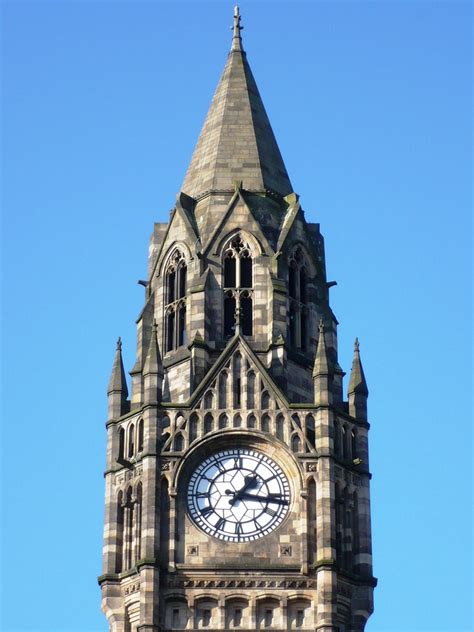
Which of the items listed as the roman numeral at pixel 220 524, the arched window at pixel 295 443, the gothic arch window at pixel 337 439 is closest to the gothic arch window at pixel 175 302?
the arched window at pixel 295 443

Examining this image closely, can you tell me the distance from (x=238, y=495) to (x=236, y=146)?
13.3 m

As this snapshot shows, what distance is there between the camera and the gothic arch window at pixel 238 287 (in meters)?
69.1

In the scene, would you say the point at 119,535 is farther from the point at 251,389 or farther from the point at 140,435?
the point at 251,389

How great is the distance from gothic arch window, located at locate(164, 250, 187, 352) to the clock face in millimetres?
4864

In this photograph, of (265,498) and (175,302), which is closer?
(265,498)

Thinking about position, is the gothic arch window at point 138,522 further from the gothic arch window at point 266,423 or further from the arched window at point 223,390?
the gothic arch window at point 266,423

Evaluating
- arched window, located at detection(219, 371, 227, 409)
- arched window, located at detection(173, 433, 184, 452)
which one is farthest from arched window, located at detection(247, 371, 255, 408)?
arched window, located at detection(173, 433, 184, 452)

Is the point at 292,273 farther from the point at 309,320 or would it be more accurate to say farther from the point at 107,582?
the point at 107,582

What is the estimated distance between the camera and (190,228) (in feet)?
233

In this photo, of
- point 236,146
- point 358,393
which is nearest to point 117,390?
point 358,393

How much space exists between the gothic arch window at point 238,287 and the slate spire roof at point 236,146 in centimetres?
261

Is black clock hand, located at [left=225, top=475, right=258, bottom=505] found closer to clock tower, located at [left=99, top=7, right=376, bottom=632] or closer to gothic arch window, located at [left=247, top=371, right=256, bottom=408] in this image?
clock tower, located at [left=99, top=7, right=376, bottom=632]

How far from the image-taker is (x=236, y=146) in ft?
241

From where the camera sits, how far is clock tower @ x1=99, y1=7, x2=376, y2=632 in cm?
6412
